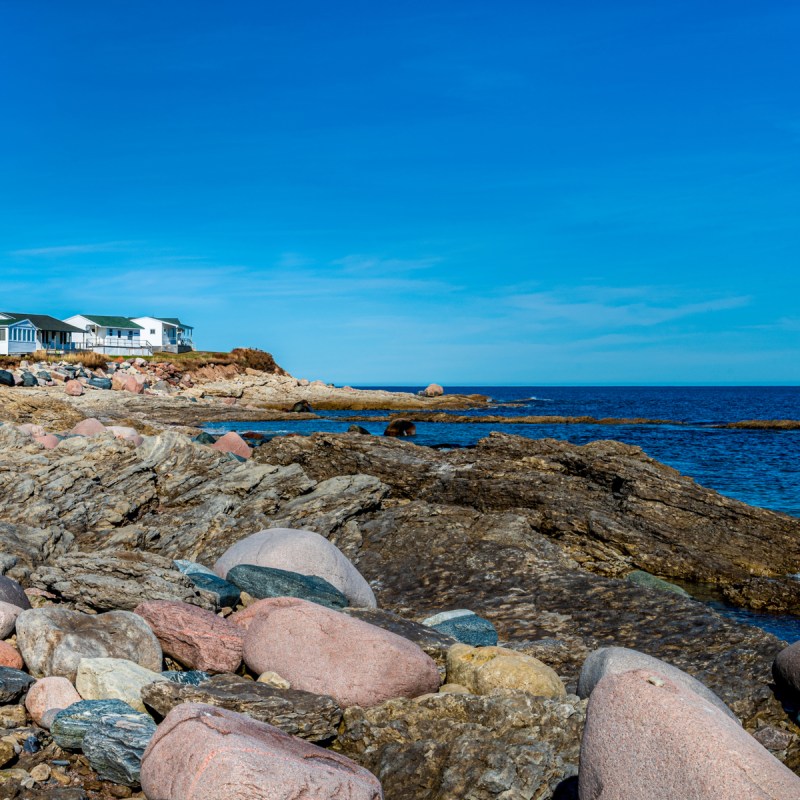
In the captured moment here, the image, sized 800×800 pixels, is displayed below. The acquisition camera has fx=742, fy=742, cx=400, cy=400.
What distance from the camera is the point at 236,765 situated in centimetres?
474

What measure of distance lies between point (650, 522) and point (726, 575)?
169 cm

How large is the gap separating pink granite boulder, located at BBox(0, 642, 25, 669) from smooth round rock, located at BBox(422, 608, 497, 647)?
186 inches

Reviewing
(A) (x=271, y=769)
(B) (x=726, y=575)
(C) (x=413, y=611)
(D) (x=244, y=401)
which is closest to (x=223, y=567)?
(C) (x=413, y=611)

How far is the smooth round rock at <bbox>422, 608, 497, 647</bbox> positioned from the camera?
958cm

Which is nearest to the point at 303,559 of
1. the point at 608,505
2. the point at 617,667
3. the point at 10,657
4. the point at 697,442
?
the point at 10,657

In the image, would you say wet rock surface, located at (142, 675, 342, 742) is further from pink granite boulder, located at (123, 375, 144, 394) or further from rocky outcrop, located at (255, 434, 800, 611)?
pink granite boulder, located at (123, 375, 144, 394)

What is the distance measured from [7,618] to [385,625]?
13.4 ft

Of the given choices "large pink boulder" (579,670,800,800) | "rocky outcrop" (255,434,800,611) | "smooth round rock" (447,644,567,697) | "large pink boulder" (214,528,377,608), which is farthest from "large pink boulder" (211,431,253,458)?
"large pink boulder" (579,670,800,800)

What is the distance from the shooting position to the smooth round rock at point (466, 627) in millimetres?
9578

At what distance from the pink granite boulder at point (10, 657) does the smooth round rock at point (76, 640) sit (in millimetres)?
55

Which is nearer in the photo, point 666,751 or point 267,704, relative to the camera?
point 666,751

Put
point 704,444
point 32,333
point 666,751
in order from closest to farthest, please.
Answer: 1. point 666,751
2. point 704,444
3. point 32,333

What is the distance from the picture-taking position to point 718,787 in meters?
4.14

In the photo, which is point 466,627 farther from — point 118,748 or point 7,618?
point 7,618
